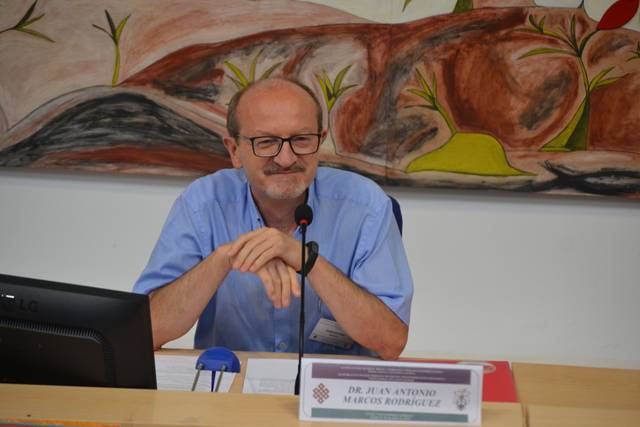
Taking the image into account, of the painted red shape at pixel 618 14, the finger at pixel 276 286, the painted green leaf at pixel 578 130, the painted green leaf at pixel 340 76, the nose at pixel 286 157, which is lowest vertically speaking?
the finger at pixel 276 286

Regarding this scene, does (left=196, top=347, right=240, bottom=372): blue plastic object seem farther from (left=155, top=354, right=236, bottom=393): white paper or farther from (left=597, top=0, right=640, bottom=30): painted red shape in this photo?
(left=597, top=0, right=640, bottom=30): painted red shape

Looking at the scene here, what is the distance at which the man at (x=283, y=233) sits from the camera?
1.95 metres

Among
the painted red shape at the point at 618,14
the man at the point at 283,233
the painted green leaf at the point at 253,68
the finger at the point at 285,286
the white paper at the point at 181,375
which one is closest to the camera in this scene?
the white paper at the point at 181,375

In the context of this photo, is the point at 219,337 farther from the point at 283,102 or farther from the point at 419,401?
the point at 419,401

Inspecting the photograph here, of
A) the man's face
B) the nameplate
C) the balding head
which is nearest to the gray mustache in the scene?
the man's face

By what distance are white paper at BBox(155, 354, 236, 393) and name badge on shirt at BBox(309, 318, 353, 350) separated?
0.33m

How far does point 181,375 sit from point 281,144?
61cm

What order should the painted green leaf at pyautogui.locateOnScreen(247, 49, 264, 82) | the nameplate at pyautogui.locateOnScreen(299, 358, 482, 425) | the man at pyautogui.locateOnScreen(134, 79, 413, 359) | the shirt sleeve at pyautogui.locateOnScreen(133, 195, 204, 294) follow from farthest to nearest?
the painted green leaf at pyautogui.locateOnScreen(247, 49, 264, 82) → the shirt sleeve at pyautogui.locateOnScreen(133, 195, 204, 294) → the man at pyautogui.locateOnScreen(134, 79, 413, 359) → the nameplate at pyautogui.locateOnScreen(299, 358, 482, 425)

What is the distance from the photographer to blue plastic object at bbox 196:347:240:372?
67.9 inches

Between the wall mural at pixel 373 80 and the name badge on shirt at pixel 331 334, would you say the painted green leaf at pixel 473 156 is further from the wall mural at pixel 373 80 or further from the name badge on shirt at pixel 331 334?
the name badge on shirt at pixel 331 334

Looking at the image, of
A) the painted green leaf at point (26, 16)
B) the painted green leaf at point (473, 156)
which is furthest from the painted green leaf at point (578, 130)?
the painted green leaf at point (26, 16)

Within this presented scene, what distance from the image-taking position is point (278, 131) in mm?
2039

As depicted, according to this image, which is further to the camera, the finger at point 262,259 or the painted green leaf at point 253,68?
the painted green leaf at point 253,68

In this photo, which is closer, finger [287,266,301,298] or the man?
finger [287,266,301,298]
